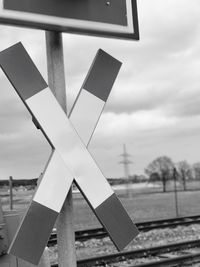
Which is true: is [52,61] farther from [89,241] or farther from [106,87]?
[89,241]

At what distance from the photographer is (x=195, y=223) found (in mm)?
12805

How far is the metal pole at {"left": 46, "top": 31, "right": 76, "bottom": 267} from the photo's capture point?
2029 millimetres

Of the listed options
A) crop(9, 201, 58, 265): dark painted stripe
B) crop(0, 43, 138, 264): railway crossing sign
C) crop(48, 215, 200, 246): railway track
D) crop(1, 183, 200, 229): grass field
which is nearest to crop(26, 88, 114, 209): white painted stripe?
crop(0, 43, 138, 264): railway crossing sign

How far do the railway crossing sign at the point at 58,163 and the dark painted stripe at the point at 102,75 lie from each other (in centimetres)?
10

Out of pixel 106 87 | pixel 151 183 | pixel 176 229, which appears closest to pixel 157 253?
pixel 176 229

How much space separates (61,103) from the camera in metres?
2.12

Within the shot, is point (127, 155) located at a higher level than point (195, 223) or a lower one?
higher

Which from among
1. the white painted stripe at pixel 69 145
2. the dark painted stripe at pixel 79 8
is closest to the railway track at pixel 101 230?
the white painted stripe at pixel 69 145

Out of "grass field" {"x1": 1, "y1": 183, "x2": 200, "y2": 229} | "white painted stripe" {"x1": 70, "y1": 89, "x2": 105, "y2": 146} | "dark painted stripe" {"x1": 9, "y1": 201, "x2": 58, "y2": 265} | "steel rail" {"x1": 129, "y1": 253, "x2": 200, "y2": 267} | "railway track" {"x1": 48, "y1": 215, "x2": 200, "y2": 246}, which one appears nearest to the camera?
"dark painted stripe" {"x1": 9, "y1": 201, "x2": 58, "y2": 265}

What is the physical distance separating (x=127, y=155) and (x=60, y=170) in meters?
32.2

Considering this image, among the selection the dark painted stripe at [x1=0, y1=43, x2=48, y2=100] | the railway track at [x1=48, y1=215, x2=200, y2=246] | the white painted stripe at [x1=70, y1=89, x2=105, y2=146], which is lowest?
the railway track at [x1=48, y1=215, x2=200, y2=246]

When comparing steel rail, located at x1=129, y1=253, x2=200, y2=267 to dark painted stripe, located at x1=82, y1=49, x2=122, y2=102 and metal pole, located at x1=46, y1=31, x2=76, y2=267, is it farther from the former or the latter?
dark painted stripe, located at x1=82, y1=49, x2=122, y2=102

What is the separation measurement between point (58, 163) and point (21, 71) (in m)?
0.48

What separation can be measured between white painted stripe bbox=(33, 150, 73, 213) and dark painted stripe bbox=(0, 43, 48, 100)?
326 mm
